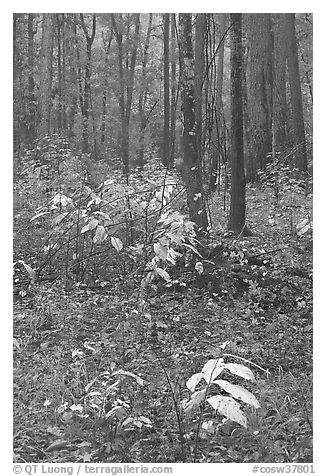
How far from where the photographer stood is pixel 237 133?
5570 mm

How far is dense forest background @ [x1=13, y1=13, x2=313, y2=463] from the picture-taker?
3.74 metres

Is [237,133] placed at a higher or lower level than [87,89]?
lower

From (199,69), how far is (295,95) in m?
1.51

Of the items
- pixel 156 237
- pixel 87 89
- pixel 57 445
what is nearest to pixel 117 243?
pixel 156 237

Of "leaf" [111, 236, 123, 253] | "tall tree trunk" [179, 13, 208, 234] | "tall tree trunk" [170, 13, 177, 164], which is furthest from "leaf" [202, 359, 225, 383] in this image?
"tall tree trunk" [170, 13, 177, 164]

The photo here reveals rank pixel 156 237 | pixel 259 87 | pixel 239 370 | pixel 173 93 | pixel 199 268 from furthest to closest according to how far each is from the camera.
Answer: pixel 259 87 → pixel 173 93 → pixel 199 268 → pixel 156 237 → pixel 239 370

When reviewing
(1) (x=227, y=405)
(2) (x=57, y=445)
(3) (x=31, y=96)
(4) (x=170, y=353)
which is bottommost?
(2) (x=57, y=445)

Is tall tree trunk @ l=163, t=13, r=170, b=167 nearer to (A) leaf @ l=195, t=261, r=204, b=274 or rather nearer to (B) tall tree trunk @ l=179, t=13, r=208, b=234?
(B) tall tree trunk @ l=179, t=13, r=208, b=234

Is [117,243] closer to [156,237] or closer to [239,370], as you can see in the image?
[156,237]

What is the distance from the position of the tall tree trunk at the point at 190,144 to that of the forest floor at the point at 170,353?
0.22 metres

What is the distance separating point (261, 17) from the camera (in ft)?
19.3

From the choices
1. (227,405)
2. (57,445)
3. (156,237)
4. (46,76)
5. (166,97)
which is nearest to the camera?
(227,405)

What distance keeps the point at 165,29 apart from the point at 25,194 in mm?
2209

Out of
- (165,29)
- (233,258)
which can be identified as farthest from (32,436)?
(165,29)
